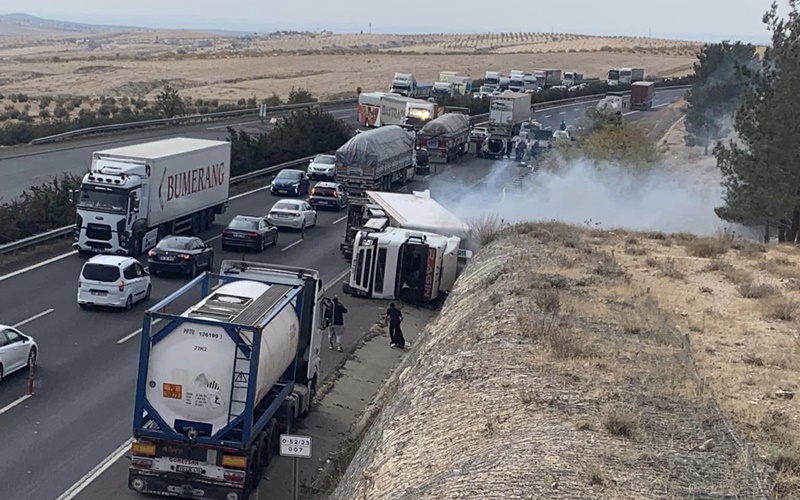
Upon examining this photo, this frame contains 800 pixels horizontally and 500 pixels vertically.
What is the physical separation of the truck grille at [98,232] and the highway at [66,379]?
0.96 meters

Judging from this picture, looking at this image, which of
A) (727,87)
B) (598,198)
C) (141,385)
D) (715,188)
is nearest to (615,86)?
(727,87)

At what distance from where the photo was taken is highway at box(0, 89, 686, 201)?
46750 millimetres

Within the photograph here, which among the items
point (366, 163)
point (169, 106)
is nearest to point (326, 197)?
point (366, 163)

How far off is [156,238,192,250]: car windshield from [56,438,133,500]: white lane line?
544 inches

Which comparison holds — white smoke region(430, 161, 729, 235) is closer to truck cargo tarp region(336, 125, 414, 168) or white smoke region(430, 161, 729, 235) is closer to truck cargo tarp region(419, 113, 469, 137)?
truck cargo tarp region(336, 125, 414, 168)

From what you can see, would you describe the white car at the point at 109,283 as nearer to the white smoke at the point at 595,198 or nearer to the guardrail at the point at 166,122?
the white smoke at the point at 595,198

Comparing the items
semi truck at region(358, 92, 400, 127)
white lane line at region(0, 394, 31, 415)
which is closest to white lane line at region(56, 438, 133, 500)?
white lane line at region(0, 394, 31, 415)

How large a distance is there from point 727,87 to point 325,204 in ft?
115

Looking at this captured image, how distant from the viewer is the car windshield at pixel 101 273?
2730cm

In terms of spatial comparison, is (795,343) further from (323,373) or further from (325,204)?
(325,204)

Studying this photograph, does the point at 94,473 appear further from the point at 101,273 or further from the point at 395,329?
the point at 101,273

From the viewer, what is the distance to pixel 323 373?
23.8 m

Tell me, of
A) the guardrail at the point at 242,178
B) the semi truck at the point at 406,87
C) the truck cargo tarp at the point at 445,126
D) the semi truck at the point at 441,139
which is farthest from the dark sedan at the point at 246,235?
the semi truck at the point at 406,87

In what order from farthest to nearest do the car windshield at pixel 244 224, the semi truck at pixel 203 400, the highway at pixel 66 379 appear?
the car windshield at pixel 244 224 → the highway at pixel 66 379 → the semi truck at pixel 203 400
